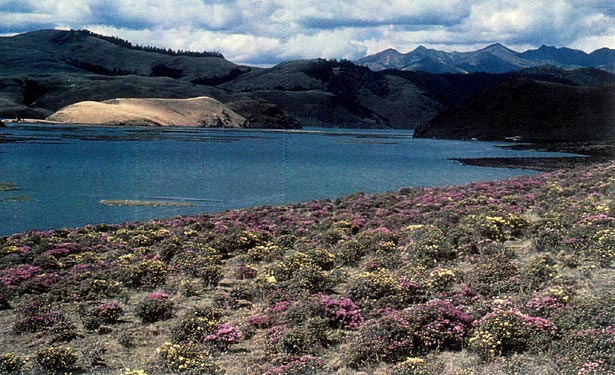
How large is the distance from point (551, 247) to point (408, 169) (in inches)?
3151

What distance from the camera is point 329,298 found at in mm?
18203

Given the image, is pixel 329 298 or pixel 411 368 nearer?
pixel 411 368

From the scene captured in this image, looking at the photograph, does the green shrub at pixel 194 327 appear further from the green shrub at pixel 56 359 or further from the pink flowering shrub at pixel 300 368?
the pink flowering shrub at pixel 300 368

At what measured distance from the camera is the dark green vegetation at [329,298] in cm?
1403

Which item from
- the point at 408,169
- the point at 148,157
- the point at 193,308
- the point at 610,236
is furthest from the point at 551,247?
the point at 148,157

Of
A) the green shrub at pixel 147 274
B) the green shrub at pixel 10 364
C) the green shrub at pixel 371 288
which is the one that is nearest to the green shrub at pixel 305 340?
the green shrub at pixel 371 288

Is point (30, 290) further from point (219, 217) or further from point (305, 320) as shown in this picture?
point (219, 217)

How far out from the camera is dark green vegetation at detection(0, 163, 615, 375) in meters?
14.0

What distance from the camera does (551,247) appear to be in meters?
22.2

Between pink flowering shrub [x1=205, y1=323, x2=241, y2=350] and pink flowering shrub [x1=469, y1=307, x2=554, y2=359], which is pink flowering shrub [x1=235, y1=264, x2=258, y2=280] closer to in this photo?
pink flowering shrub [x1=205, y1=323, x2=241, y2=350]

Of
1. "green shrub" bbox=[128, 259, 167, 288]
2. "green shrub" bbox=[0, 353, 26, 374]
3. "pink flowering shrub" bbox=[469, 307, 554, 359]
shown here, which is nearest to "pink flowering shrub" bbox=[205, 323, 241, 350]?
"green shrub" bbox=[0, 353, 26, 374]

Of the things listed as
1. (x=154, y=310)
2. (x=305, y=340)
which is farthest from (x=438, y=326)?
(x=154, y=310)

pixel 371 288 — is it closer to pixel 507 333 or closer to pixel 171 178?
pixel 507 333

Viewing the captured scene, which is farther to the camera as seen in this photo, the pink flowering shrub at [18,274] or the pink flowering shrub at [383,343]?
the pink flowering shrub at [18,274]
